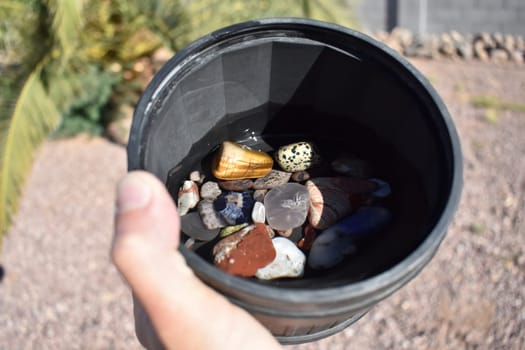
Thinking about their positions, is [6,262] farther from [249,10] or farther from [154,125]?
[154,125]

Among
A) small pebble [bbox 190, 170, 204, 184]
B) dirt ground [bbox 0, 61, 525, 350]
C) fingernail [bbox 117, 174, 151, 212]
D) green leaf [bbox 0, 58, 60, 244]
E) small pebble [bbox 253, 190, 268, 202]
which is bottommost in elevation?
dirt ground [bbox 0, 61, 525, 350]

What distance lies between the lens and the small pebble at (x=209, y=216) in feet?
3.01

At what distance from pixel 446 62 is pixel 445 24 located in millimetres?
505

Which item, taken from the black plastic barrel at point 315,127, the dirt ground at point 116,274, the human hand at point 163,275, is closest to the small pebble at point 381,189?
the black plastic barrel at point 315,127

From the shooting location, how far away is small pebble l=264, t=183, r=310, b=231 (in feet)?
3.10


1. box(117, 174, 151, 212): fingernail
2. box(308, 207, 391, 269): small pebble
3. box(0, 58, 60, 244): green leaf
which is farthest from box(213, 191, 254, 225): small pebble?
box(0, 58, 60, 244): green leaf

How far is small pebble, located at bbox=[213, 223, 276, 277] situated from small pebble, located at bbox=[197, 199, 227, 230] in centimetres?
4

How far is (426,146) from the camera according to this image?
86 cm

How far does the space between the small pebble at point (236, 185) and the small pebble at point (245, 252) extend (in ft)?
0.31

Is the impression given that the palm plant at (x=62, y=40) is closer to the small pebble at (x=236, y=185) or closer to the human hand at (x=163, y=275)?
the small pebble at (x=236, y=185)

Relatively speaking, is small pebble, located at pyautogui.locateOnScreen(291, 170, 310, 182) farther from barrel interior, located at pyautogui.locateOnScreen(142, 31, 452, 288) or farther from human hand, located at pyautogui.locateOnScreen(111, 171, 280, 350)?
human hand, located at pyautogui.locateOnScreen(111, 171, 280, 350)

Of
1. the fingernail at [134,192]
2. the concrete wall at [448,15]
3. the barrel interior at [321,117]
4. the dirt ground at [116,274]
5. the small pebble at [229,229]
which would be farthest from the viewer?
the concrete wall at [448,15]

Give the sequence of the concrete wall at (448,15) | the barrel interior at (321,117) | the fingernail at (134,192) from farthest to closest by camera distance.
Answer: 1. the concrete wall at (448,15)
2. the barrel interior at (321,117)
3. the fingernail at (134,192)

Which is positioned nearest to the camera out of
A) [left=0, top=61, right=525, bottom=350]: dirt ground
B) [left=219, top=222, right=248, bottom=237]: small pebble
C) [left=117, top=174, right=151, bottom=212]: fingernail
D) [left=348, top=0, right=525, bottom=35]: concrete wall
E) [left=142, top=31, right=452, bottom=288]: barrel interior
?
[left=117, top=174, right=151, bottom=212]: fingernail
